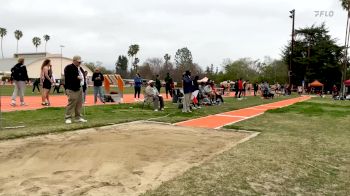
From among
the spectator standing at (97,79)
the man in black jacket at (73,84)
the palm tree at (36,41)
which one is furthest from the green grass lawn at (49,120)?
the palm tree at (36,41)

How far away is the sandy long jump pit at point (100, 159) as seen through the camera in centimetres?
490

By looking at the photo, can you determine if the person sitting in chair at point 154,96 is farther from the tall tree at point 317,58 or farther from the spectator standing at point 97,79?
the tall tree at point 317,58

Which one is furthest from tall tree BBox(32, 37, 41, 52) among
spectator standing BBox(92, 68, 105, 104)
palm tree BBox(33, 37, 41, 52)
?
spectator standing BBox(92, 68, 105, 104)

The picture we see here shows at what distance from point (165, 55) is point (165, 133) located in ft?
435

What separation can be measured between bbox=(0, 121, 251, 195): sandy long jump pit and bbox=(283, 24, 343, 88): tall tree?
6025 cm

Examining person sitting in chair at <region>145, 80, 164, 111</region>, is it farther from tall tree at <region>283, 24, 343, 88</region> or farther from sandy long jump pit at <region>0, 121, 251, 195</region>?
tall tree at <region>283, 24, 343, 88</region>

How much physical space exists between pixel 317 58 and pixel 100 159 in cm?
6402

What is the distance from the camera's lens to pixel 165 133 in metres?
9.10

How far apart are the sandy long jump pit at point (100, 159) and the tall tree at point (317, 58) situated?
60.3 m

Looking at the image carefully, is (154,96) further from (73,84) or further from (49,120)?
(73,84)

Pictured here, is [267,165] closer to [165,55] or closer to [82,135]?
[82,135]

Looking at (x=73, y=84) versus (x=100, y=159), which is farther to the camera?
(x=73, y=84)

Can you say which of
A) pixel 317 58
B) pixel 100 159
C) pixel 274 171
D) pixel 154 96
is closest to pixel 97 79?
pixel 154 96

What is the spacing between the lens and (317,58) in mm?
65000
